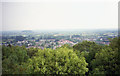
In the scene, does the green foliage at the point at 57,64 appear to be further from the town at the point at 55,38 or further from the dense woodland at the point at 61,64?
the town at the point at 55,38

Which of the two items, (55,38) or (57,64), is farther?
(55,38)

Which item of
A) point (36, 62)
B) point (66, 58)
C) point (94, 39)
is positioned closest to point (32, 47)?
point (36, 62)

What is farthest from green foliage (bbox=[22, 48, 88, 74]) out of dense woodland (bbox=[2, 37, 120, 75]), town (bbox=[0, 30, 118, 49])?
town (bbox=[0, 30, 118, 49])

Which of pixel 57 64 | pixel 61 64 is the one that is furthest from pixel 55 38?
pixel 57 64

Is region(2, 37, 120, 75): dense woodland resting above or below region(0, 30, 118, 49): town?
below

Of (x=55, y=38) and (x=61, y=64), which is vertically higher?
(x=55, y=38)

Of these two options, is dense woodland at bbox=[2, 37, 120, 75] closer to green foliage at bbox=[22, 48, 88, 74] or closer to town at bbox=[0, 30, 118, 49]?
green foliage at bbox=[22, 48, 88, 74]

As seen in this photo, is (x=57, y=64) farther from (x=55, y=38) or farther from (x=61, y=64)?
(x=55, y=38)

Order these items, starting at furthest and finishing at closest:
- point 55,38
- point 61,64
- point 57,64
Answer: point 55,38, point 61,64, point 57,64

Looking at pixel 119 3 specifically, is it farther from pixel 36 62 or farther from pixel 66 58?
pixel 36 62

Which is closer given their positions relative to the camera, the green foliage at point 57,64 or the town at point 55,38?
the green foliage at point 57,64

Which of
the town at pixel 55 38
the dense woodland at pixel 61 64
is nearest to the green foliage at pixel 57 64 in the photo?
the dense woodland at pixel 61 64
